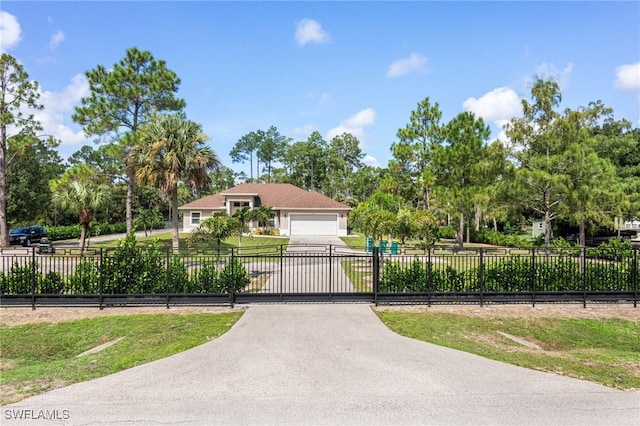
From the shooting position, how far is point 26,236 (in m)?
27.9

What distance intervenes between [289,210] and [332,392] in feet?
99.7

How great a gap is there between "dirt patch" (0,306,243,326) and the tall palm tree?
9.11 m

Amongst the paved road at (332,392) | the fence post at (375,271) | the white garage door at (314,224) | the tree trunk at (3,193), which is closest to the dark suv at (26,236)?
the tree trunk at (3,193)

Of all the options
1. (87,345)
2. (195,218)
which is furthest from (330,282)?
(195,218)

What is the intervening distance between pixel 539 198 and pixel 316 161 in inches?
1981

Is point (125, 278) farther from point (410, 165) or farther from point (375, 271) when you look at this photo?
point (410, 165)

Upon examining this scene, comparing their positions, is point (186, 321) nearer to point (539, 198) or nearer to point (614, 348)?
point (614, 348)

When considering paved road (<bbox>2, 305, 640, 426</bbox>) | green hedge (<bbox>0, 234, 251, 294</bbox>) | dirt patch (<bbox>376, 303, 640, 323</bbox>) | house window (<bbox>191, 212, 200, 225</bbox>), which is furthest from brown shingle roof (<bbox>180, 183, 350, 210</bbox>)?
paved road (<bbox>2, 305, 640, 426</bbox>)

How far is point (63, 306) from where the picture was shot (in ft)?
32.7

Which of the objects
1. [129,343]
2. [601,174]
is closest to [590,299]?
[601,174]

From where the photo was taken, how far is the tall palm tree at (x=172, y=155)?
58.8 feet

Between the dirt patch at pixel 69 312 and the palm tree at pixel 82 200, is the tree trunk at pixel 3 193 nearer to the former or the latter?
the palm tree at pixel 82 200

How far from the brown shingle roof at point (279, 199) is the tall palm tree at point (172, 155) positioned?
56.8 ft

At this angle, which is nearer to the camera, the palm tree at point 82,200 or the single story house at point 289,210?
the palm tree at point 82,200
